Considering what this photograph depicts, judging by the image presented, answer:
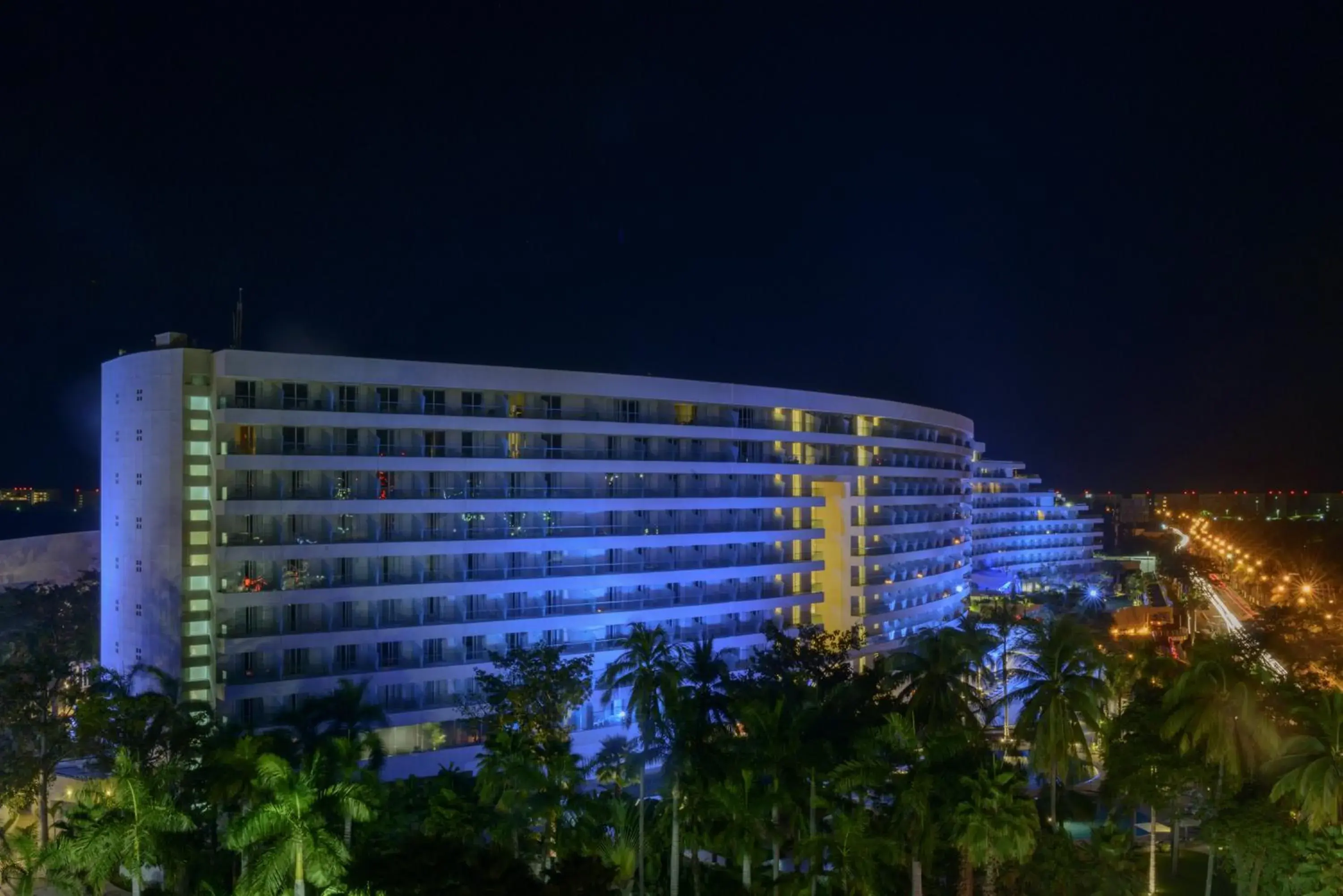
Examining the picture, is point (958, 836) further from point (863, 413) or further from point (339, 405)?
point (863, 413)

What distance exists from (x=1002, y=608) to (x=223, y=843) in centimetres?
5537

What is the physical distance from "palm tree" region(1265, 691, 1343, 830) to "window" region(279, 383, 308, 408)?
1538 inches

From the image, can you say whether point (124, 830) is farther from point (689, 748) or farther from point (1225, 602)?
point (1225, 602)

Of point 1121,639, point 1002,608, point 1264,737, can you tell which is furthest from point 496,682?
point 1121,639

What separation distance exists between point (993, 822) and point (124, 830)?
74.7 feet

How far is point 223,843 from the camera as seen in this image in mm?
28469

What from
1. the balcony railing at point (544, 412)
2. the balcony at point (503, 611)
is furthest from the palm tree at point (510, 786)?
the balcony railing at point (544, 412)

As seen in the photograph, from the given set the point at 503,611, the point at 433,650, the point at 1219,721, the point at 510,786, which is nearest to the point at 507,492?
the point at 503,611

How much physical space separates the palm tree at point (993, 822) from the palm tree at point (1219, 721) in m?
9.06

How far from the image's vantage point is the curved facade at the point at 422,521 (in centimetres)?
4038

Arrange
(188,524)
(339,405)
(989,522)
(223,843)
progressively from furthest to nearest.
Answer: (989,522)
(339,405)
(188,524)
(223,843)

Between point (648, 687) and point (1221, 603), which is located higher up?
point (648, 687)

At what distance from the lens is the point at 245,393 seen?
4144cm

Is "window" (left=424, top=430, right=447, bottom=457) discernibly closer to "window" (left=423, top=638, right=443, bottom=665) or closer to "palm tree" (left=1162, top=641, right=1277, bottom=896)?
"window" (left=423, top=638, right=443, bottom=665)
